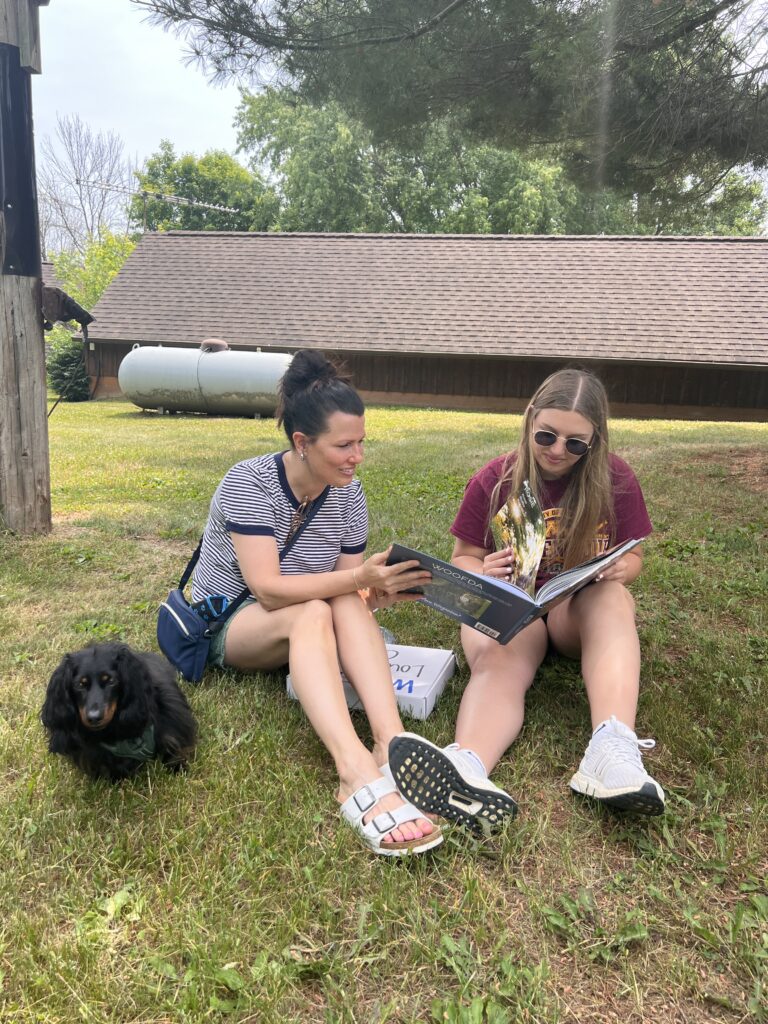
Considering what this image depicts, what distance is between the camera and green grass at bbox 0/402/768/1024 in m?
1.83

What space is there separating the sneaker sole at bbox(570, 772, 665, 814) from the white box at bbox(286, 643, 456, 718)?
76 centimetres

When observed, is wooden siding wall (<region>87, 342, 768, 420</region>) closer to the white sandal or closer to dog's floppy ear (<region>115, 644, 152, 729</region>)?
dog's floppy ear (<region>115, 644, 152, 729</region>)

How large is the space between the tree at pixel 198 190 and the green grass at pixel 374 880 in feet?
157

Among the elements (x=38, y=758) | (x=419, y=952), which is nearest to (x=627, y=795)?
(x=419, y=952)

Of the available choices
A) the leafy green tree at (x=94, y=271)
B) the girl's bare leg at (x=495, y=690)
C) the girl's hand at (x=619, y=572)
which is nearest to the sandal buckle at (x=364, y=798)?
the girl's bare leg at (x=495, y=690)

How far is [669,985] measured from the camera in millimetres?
1876

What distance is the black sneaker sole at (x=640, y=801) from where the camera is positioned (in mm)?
2328

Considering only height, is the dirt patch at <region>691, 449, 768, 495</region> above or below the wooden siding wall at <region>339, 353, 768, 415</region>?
below

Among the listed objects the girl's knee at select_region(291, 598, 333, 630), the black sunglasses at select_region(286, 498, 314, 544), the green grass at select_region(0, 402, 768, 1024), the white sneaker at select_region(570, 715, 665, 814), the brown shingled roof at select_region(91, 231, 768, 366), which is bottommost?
the green grass at select_region(0, 402, 768, 1024)

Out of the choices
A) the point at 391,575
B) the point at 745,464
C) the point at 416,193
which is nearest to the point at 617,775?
the point at 391,575

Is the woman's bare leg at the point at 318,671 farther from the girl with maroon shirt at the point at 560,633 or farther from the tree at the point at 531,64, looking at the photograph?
the tree at the point at 531,64

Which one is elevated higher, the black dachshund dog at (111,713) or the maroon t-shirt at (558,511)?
the maroon t-shirt at (558,511)

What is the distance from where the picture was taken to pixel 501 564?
2969mm

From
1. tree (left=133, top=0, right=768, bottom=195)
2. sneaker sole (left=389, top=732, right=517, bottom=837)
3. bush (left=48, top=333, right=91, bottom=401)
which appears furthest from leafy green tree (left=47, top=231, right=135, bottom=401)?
sneaker sole (left=389, top=732, right=517, bottom=837)
